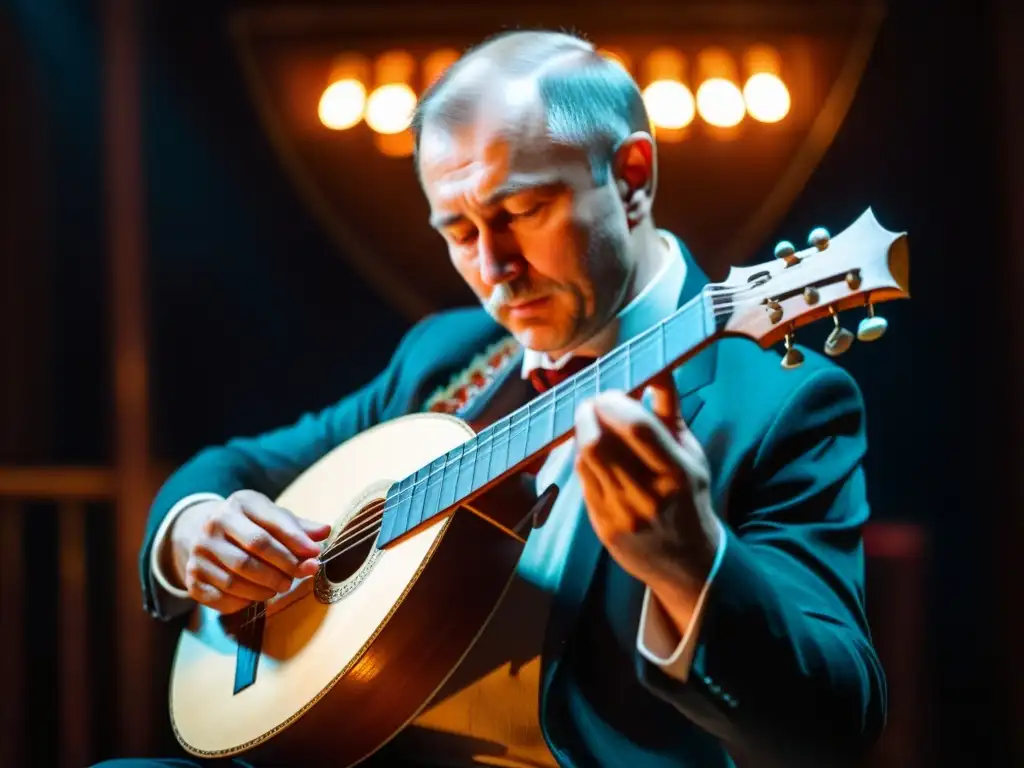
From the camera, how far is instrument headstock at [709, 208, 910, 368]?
0.84 m

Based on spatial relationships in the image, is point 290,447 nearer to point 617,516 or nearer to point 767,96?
point 617,516

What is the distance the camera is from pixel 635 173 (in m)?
1.17

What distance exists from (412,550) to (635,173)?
0.46 meters

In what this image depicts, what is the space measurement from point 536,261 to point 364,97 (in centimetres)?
103

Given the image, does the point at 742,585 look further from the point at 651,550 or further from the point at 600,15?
the point at 600,15

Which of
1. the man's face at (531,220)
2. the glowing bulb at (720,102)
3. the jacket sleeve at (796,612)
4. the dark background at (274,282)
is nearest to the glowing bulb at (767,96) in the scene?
the glowing bulb at (720,102)

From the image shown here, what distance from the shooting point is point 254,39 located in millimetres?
2068

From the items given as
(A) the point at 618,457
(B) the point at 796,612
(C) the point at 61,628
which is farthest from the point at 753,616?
(C) the point at 61,628

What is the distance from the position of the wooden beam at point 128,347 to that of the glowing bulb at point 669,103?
97 centimetres

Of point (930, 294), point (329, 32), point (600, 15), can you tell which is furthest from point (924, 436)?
point (329, 32)

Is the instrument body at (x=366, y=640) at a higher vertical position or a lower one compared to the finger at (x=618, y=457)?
lower

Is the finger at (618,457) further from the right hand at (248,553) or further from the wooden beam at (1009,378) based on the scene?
the wooden beam at (1009,378)

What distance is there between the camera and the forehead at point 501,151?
1102mm

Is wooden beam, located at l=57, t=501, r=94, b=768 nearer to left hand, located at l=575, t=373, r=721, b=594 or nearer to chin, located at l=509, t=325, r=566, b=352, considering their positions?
chin, located at l=509, t=325, r=566, b=352
